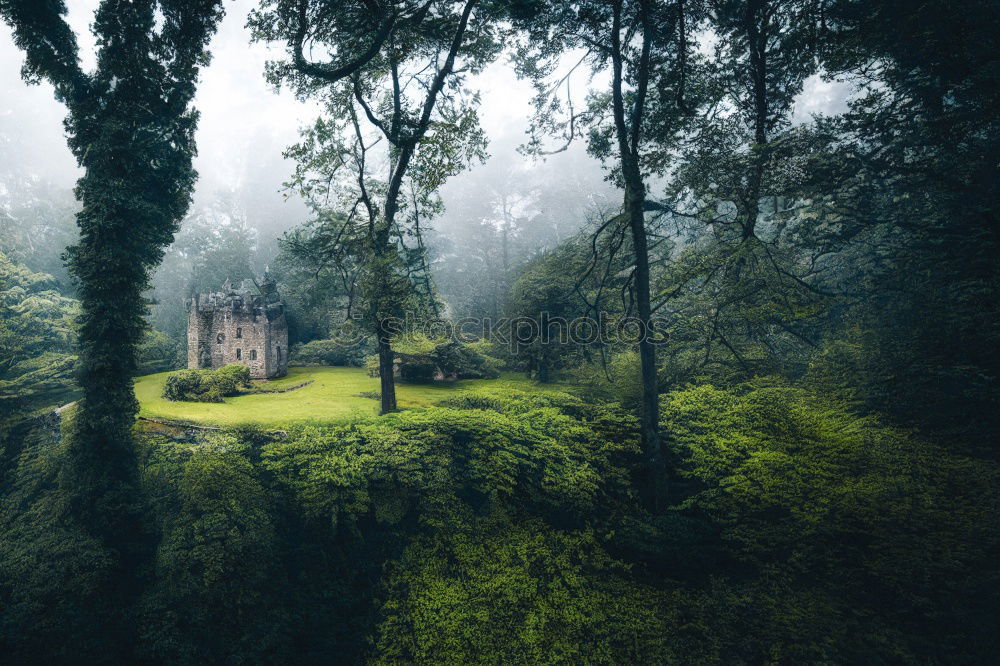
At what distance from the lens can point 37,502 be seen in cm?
905

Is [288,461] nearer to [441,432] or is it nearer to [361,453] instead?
[361,453]

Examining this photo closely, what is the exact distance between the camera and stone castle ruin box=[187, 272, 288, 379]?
2009 cm

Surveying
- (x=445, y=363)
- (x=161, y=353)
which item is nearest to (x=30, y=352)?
(x=161, y=353)

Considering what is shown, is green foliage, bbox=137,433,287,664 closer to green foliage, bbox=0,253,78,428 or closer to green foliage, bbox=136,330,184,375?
green foliage, bbox=0,253,78,428

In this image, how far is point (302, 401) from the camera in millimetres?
13789

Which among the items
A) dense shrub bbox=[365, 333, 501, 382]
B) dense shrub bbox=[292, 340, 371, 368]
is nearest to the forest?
dense shrub bbox=[365, 333, 501, 382]

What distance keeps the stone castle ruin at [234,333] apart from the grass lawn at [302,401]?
175cm

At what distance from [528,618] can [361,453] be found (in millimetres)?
5154

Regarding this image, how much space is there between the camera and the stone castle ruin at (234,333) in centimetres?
2009

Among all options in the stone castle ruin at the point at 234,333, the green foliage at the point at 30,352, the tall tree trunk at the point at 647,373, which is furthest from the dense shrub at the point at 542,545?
the stone castle ruin at the point at 234,333

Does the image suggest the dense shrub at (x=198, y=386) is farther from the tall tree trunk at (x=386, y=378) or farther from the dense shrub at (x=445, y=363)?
the tall tree trunk at (x=386, y=378)

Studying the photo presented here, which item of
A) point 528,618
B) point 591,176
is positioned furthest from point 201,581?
point 591,176

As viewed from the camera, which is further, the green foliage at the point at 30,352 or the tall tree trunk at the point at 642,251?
the green foliage at the point at 30,352

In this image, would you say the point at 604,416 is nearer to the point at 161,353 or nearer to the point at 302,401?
the point at 302,401
